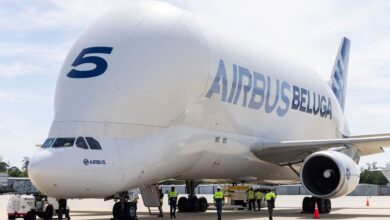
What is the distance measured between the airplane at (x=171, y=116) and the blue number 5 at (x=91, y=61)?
1.3 inches

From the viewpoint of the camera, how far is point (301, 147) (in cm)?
2164

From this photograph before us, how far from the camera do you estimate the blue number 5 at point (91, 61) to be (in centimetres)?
1641

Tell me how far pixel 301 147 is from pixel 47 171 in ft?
33.6

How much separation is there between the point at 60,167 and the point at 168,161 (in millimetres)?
3792

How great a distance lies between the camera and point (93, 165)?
14781 millimetres

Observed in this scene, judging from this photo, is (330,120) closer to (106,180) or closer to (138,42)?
(138,42)

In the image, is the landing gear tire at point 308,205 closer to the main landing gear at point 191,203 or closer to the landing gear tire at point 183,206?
the main landing gear at point 191,203

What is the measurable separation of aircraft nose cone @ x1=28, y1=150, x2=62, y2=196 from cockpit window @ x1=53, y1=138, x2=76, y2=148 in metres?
0.46

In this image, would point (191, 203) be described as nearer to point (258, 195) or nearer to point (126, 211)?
point (258, 195)

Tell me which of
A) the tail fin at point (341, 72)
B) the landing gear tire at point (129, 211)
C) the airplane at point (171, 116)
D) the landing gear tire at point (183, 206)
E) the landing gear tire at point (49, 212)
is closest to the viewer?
the airplane at point (171, 116)

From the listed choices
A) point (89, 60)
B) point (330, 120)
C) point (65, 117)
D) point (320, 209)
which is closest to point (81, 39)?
point (89, 60)

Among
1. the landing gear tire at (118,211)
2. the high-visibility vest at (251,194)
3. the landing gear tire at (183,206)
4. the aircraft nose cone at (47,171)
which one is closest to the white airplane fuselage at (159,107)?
the aircraft nose cone at (47,171)

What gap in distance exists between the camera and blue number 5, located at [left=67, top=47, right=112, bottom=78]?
53.8ft

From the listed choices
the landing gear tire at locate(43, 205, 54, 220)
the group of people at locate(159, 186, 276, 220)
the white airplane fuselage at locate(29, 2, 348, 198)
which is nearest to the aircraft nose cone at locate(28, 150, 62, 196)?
the white airplane fuselage at locate(29, 2, 348, 198)
